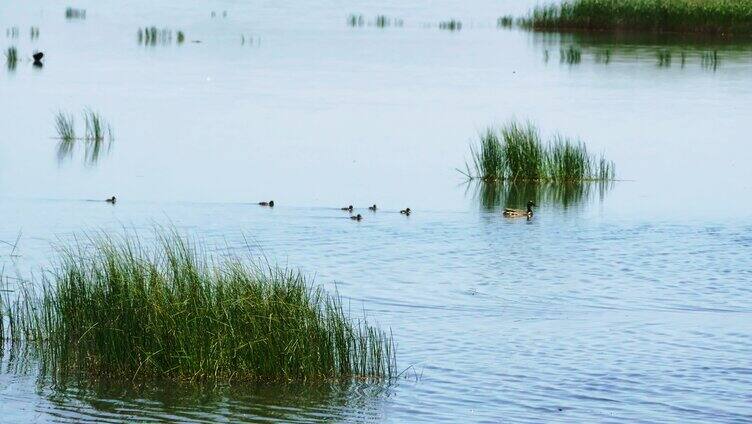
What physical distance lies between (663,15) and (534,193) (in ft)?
138

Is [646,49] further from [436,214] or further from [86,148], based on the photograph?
[436,214]

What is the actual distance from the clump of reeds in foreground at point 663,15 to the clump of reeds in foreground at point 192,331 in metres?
55.3

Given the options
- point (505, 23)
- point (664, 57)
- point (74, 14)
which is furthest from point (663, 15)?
point (74, 14)

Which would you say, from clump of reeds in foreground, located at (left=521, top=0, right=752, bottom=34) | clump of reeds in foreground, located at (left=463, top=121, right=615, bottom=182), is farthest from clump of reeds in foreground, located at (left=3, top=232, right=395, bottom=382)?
clump of reeds in foreground, located at (left=521, top=0, right=752, bottom=34)

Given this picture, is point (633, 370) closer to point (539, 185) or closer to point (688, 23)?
point (539, 185)

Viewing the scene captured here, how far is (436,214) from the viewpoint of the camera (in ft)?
77.9

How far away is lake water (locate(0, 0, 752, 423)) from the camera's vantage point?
501 inches

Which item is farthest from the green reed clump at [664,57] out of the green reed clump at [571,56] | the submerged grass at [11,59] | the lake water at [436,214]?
the submerged grass at [11,59]

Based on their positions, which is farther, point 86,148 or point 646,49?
point 646,49

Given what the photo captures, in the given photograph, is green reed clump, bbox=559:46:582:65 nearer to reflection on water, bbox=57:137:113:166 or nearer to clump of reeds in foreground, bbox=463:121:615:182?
reflection on water, bbox=57:137:113:166

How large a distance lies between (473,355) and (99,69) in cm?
3745

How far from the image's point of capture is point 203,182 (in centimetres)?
2617

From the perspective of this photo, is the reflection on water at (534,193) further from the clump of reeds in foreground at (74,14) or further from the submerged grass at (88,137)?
the clump of reeds in foreground at (74,14)

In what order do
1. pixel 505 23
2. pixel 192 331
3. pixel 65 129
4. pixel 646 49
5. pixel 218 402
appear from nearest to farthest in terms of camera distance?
pixel 218 402 < pixel 192 331 < pixel 65 129 < pixel 646 49 < pixel 505 23
